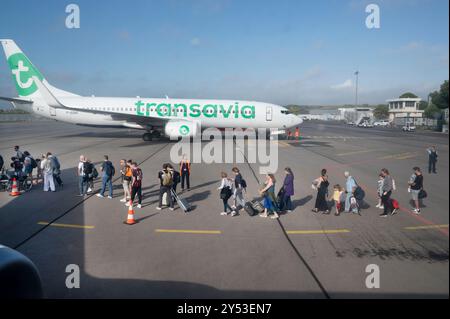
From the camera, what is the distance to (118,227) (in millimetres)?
8625

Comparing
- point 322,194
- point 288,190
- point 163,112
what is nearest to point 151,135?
point 163,112

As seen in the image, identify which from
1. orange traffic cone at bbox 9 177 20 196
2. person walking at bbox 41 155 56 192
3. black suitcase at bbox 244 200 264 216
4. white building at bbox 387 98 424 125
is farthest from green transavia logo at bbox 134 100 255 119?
white building at bbox 387 98 424 125

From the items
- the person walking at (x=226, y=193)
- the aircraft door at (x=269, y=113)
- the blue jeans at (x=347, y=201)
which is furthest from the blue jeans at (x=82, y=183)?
the aircraft door at (x=269, y=113)

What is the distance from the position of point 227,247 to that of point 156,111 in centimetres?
2586

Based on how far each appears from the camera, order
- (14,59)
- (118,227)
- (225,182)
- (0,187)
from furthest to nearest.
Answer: (14,59)
(0,187)
(225,182)
(118,227)

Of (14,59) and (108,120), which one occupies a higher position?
(14,59)

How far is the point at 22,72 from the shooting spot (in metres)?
29.3

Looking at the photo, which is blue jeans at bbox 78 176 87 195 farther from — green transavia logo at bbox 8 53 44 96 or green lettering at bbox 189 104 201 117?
green transavia logo at bbox 8 53 44 96

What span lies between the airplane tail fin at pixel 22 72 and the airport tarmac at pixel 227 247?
787 inches

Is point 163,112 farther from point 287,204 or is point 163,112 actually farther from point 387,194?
point 387,194
